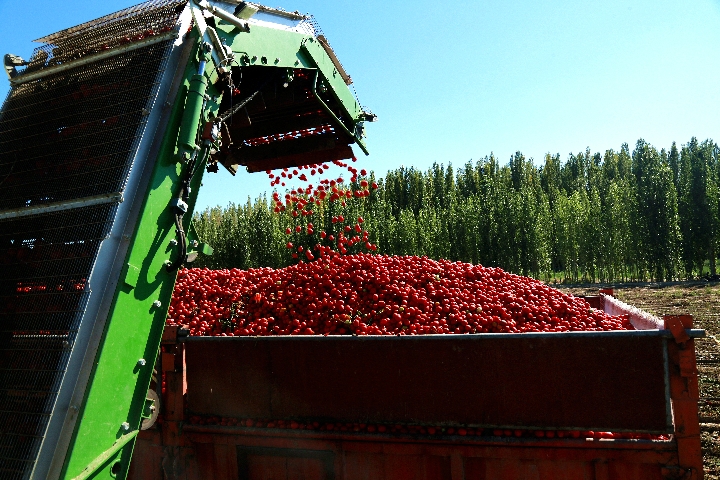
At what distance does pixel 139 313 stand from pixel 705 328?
58.5ft

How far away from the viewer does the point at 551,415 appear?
3051 millimetres

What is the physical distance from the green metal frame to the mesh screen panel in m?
0.15

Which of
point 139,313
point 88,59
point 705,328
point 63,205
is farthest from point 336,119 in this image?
point 705,328

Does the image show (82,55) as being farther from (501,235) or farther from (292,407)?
(501,235)

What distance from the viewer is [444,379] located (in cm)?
324

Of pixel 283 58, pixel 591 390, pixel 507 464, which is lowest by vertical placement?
pixel 507 464

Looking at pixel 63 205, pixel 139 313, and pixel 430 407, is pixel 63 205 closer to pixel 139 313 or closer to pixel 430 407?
pixel 139 313

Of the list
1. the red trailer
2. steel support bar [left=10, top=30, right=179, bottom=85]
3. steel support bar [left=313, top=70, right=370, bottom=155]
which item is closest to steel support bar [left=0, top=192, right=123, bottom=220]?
steel support bar [left=10, top=30, right=179, bottom=85]

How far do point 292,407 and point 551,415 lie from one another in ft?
5.90

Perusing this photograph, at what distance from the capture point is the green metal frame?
7.41 ft

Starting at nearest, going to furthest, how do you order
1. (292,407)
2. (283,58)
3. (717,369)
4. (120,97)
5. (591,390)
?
(120,97) < (591,390) < (292,407) < (283,58) < (717,369)

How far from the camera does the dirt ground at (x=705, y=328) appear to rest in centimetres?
674

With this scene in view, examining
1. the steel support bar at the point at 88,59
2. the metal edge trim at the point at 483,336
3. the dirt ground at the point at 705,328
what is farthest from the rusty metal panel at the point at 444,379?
the dirt ground at the point at 705,328

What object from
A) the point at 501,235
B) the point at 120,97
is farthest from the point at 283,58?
the point at 501,235
